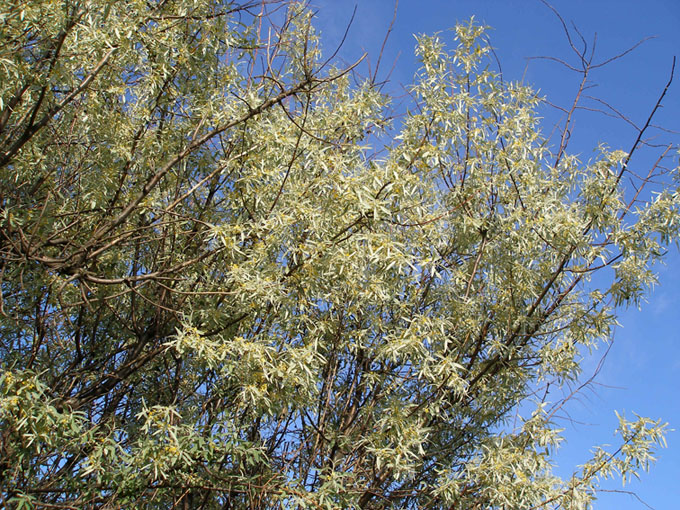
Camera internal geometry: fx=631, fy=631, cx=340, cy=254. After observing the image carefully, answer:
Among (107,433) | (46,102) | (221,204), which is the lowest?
(107,433)

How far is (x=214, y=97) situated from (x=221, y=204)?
786 mm

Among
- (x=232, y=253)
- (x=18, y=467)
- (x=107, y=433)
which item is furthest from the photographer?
(x=107, y=433)

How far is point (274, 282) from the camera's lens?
12.6 feet

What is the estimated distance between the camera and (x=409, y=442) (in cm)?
393

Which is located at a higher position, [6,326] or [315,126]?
[315,126]

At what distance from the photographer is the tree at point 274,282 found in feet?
12.2

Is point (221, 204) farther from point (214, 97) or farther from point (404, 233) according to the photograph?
point (404, 233)

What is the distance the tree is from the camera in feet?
12.2

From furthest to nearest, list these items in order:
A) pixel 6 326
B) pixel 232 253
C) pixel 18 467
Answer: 1. pixel 6 326
2. pixel 232 253
3. pixel 18 467

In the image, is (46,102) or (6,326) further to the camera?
(6,326)

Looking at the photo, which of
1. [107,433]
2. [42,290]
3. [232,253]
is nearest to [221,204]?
[232,253]

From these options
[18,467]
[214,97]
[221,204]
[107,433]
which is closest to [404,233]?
[221,204]

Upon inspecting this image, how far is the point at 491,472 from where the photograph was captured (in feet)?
13.4

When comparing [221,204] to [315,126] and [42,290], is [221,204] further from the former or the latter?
[42,290]
